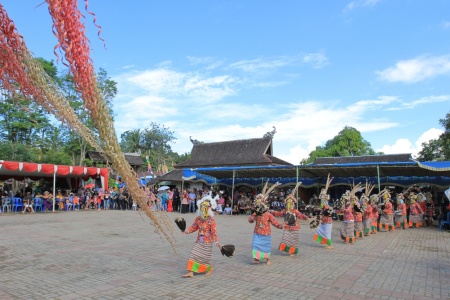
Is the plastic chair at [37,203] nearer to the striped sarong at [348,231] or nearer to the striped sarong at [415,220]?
the striped sarong at [348,231]

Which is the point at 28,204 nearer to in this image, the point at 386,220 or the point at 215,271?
the point at 215,271

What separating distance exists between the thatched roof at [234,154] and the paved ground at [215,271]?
61.5 feet

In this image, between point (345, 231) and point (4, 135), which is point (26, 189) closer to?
point (4, 135)

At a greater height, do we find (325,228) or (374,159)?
(374,159)

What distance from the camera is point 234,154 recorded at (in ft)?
102

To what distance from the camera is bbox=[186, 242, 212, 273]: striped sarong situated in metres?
6.09

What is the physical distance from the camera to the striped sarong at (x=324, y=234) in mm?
9086

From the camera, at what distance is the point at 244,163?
29.0m

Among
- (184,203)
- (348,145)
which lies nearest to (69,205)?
(184,203)

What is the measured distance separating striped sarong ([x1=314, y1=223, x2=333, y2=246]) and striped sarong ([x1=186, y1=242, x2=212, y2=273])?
13.5 ft

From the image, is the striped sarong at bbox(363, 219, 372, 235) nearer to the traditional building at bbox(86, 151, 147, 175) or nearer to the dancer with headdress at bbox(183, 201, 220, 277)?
the dancer with headdress at bbox(183, 201, 220, 277)

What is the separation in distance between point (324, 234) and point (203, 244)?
13.9ft

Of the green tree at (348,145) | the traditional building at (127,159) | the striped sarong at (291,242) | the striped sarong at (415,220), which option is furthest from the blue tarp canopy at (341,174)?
the green tree at (348,145)

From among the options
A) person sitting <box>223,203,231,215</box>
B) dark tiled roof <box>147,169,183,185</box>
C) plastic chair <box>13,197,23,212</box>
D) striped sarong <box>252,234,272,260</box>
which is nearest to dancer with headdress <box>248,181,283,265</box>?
striped sarong <box>252,234,272,260</box>
